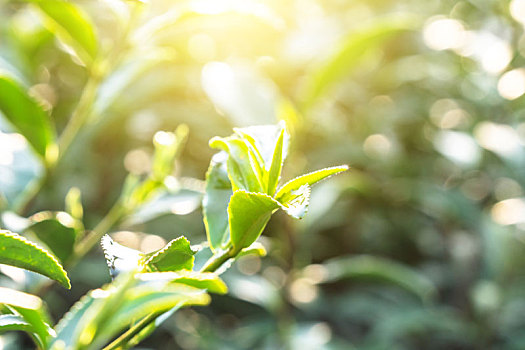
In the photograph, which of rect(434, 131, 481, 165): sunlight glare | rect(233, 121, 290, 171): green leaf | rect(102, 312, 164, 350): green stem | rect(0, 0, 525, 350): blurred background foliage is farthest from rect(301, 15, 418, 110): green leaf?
rect(102, 312, 164, 350): green stem

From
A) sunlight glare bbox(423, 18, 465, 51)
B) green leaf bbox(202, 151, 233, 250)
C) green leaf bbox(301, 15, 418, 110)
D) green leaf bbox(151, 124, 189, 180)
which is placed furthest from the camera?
sunlight glare bbox(423, 18, 465, 51)

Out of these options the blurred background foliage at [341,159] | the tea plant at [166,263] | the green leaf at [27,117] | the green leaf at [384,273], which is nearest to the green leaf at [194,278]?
the tea plant at [166,263]

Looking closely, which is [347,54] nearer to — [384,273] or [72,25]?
Result: [384,273]

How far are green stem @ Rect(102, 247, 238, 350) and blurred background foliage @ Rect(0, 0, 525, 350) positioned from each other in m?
0.50

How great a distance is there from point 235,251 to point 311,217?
0.64 m

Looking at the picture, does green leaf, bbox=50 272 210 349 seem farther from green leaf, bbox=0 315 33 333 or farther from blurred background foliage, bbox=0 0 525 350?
blurred background foliage, bbox=0 0 525 350

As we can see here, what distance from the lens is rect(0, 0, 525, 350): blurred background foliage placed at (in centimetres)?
100

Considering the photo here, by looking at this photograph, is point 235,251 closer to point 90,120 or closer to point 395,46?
point 90,120

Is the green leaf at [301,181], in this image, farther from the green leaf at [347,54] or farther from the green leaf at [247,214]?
the green leaf at [347,54]

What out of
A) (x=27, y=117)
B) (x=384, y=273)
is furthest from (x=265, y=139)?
(x=384, y=273)

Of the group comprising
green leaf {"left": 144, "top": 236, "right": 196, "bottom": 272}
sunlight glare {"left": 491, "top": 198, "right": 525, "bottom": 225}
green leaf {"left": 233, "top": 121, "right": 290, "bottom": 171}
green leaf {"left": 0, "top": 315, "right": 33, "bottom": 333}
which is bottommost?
green leaf {"left": 0, "top": 315, "right": 33, "bottom": 333}

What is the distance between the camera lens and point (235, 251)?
37cm

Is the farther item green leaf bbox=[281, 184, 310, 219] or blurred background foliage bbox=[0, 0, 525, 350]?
blurred background foliage bbox=[0, 0, 525, 350]

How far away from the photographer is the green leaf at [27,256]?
1.08 ft
